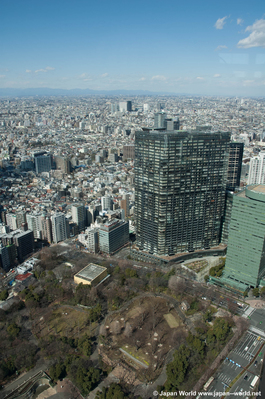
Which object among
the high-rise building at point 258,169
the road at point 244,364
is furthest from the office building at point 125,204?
the road at point 244,364

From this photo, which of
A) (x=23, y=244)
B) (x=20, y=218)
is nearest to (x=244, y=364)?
(x=23, y=244)

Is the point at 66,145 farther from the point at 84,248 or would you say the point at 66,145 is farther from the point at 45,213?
the point at 84,248

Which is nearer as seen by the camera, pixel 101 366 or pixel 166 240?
pixel 101 366

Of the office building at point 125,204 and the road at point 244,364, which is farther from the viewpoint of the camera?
the office building at point 125,204

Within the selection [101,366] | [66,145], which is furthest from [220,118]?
[101,366]

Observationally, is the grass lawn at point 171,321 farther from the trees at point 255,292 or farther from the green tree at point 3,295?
the green tree at point 3,295
